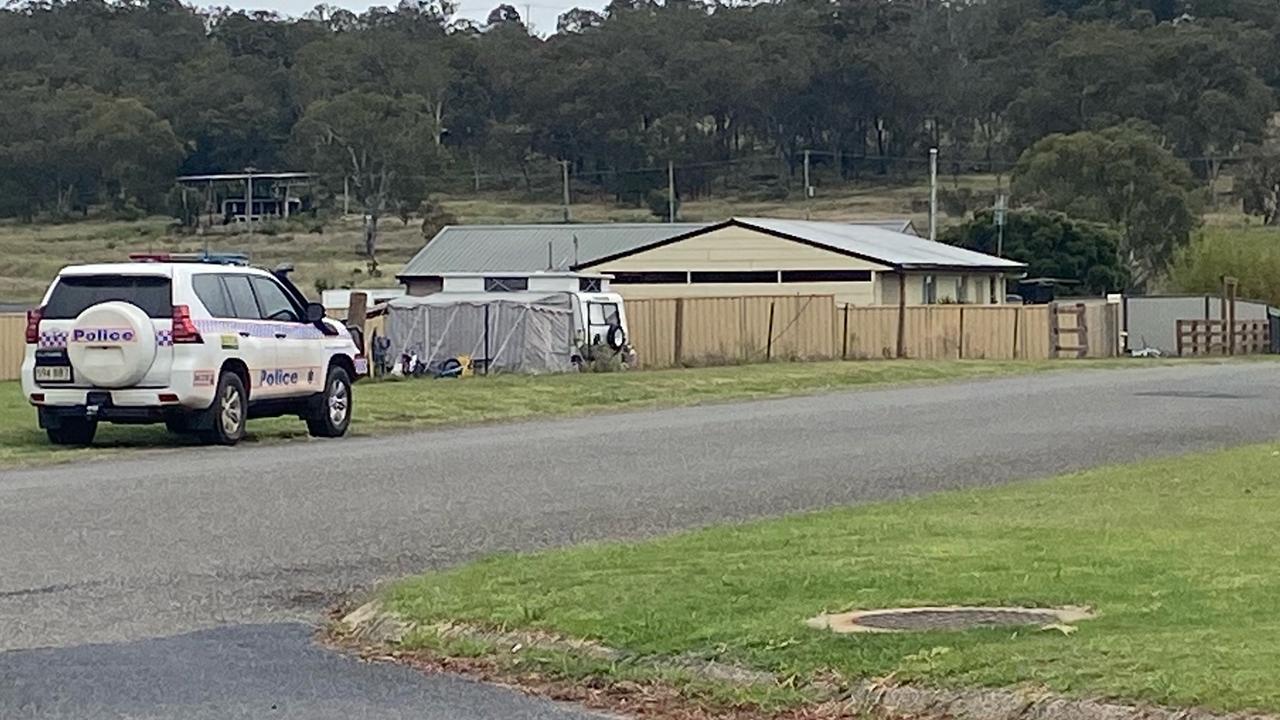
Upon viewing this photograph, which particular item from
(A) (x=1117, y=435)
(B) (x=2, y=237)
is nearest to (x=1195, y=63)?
(B) (x=2, y=237)

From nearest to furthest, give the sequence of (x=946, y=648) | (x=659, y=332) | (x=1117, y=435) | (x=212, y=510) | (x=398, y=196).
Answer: (x=946, y=648), (x=212, y=510), (x=1117, y=435), (x=659, y=332), (x=398, y=196)

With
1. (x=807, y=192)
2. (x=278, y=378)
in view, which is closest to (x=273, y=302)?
(x=278, y=378)

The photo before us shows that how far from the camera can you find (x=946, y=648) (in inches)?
315

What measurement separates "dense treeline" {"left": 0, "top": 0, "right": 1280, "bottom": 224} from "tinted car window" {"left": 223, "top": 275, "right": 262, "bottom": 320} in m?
66.6

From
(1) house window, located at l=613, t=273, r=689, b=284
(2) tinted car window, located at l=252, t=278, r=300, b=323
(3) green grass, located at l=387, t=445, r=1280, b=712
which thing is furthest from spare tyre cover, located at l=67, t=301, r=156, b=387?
(1) house window, located at l=613, t=273, r=689, b=284

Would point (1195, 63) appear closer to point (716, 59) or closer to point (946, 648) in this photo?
point (716, 59)

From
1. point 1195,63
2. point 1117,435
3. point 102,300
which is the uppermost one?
point 1195,63

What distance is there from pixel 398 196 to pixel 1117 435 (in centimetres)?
7194

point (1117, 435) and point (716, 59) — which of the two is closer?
point (1117, 435)

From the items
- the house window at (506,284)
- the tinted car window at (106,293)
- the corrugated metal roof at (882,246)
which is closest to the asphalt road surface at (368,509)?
the tinted car window at (106,293)

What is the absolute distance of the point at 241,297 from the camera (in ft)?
69.7

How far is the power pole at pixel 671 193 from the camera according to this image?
8769 centimetres

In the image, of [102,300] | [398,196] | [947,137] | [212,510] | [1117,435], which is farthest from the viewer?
[947,137]

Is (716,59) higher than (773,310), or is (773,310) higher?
(716,59)
